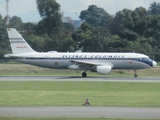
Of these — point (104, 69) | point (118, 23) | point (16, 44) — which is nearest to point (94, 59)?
point (104, 69)

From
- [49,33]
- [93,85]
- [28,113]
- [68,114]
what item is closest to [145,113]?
[68,114]

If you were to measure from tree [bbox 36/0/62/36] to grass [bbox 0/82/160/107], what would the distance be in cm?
7080

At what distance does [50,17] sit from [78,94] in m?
82.7

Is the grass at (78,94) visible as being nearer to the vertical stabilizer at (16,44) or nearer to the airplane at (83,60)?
the airplane at (83,60)

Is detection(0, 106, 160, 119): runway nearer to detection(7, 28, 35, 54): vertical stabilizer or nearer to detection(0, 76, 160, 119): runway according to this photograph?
detection(0, 76, 160, 119): runway

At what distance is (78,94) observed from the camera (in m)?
41.0

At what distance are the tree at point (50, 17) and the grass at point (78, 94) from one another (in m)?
70.8

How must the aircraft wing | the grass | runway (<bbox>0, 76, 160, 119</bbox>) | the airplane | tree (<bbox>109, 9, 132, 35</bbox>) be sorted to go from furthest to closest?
tree (<bbox>109, 9, 132, 35</bbox>), the airplane, the aircraft wing, the grass, runway (<bbox>0, 76, 160, 119</bbox>)

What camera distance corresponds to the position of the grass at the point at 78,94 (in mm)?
34281

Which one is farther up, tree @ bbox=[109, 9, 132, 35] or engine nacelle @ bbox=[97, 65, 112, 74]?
tree @ bbox=[109, 9, 132, 35]

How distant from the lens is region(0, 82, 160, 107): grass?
112ft

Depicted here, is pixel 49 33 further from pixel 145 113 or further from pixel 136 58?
pixel 145 113

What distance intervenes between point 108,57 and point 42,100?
95.4 feet

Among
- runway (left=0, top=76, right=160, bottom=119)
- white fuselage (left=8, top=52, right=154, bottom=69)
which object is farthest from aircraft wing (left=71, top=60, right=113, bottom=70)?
runway (left=0, top=76, right=160, bottom=119)
